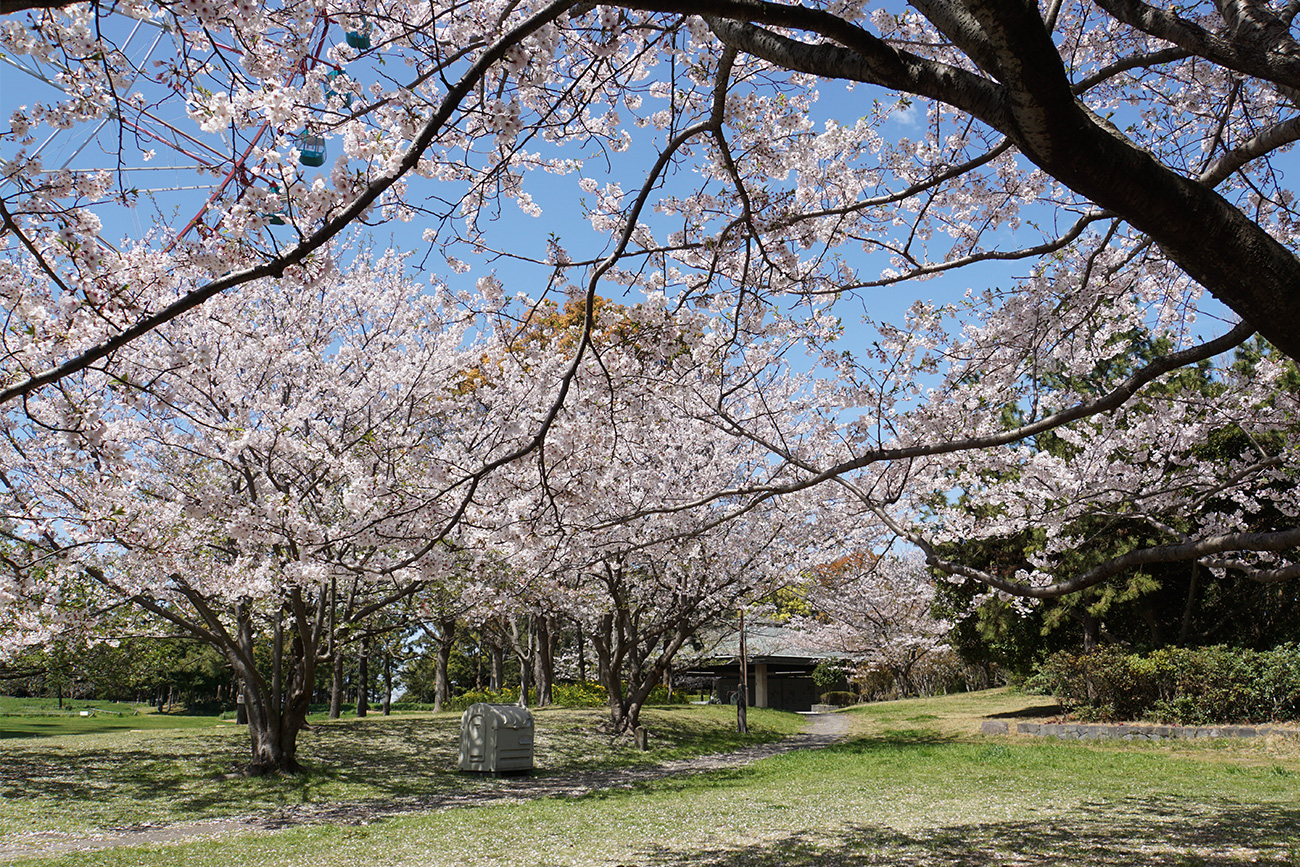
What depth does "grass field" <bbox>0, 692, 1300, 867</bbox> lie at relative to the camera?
17.7 ft

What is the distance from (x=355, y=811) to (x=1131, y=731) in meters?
12.1

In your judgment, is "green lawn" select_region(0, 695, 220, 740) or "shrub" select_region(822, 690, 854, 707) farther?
"shrub" select_region(822, 690, 854, 707)

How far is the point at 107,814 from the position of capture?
26.9ft

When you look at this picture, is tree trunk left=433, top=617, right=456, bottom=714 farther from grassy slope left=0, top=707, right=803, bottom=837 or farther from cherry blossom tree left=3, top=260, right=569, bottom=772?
cherry blossom tree left=3, top=260, right=569, bottom=772

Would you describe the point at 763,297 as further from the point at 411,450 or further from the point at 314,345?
the point at 314,345

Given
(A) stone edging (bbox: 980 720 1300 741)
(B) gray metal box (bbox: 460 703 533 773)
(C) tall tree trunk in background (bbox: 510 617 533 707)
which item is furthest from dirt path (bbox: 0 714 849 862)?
(C) tall tree trunk in background (bbox: 510 617 533 707)

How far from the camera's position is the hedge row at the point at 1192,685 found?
455 inches

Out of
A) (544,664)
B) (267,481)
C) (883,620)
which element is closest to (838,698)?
(883,620)

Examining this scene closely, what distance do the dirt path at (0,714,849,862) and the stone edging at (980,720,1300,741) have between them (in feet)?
16.9

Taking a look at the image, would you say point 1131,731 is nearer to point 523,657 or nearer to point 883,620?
point 523,657

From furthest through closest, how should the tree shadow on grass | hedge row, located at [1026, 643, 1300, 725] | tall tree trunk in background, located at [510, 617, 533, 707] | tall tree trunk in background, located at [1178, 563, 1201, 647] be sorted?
tall tree trunk in background, located at [510, 617, 533, 707], tall tree trunk in background, located at [1178, 563, 1201, 647], hedge row, located at [1026, 643, 1300, 725], the tree shadow on grass

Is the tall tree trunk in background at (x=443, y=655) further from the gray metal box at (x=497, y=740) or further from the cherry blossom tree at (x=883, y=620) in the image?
the cherry blossom tree at (x=883, y=620)

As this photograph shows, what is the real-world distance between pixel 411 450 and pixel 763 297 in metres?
5.22

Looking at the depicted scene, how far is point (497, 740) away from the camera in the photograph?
1132 centimetres
